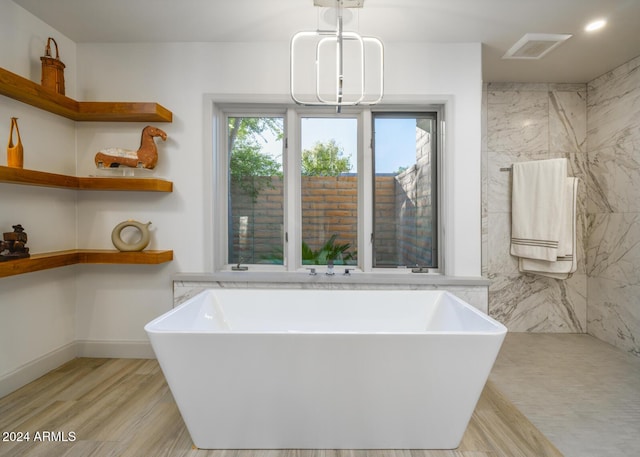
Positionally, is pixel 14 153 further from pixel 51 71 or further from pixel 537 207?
pixel 537 207

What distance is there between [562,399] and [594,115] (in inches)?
108

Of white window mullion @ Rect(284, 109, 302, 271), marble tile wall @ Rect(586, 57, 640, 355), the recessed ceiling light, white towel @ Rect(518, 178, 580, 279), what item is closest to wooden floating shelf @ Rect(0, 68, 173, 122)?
white window mullion @ Rect(284, 109, 302, 271)

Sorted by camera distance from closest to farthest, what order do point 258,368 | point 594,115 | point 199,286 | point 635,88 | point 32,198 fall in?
point 258,368
point 32,198
point 199,286
point 635,88
point 594,115

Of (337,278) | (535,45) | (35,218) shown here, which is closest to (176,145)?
(35,218)

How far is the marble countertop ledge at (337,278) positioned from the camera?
2.71 m

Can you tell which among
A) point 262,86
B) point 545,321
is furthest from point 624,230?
point 262,86

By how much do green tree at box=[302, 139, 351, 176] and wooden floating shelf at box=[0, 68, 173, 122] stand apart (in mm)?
1155

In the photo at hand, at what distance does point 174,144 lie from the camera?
2861 mm

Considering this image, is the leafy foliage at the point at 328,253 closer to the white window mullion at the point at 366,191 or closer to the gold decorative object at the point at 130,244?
the white window mullion at the point at 366,191

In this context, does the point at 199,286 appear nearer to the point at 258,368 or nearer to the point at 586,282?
the point at 258,368

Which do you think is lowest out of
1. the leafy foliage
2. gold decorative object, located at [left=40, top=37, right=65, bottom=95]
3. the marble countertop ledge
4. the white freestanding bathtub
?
the white freestanding bathtub

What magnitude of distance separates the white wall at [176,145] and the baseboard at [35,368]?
0.13m

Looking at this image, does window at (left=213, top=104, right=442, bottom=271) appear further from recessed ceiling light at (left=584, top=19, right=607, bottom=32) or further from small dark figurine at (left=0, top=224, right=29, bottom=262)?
small dark figurine at (left=0, top=224, right=29, bottom=262)

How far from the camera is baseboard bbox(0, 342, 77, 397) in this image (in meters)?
2.27
